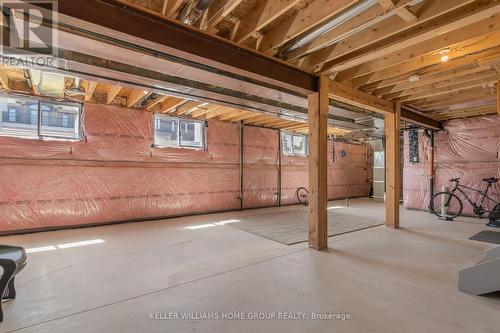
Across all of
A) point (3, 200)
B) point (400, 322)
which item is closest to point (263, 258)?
point (400, 322)

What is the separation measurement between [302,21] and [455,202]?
245 inches

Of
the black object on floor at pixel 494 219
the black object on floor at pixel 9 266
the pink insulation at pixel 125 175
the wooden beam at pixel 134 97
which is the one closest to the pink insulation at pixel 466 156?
the black object on floor at pixel 494 219

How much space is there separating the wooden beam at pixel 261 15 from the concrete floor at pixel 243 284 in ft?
7.91

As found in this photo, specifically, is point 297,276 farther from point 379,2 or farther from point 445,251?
point 379,2

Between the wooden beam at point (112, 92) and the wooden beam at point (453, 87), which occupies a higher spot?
the wooden beam at point (112, 92)

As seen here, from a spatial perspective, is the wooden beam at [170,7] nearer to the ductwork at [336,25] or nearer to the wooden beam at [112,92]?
the ductwork at [336,25]

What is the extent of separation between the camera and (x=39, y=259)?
3.03 metres

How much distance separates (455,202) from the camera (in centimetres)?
608

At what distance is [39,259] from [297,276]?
3.05 meters

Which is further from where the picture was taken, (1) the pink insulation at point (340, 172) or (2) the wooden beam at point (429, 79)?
(1) the pink insulation at point (340, 172)

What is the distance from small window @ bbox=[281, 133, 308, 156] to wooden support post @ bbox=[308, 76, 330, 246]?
4.36m

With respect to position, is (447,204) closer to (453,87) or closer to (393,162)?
(393,162)

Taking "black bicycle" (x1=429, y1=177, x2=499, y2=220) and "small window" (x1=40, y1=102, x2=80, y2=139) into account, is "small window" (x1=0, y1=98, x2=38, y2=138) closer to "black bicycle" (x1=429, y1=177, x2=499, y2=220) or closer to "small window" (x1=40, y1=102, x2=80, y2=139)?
"small window" (x1=40, y1=102, x2=80, y2=139)

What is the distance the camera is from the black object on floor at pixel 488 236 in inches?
150
